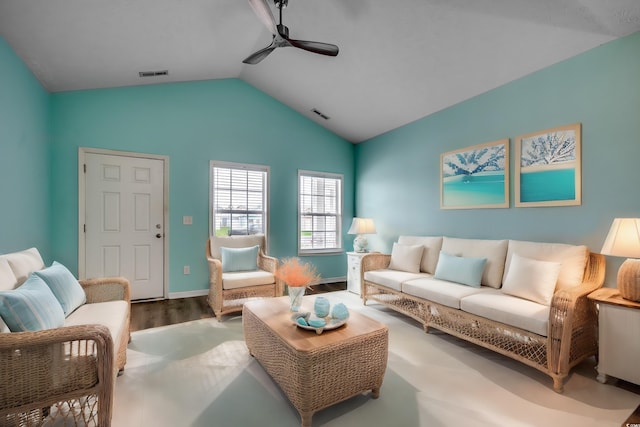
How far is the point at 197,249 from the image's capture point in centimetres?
418

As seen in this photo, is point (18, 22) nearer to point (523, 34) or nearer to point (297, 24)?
point (297, 24)

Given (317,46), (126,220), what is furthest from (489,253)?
(126,220)

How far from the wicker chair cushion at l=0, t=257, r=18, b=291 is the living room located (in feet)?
2.96

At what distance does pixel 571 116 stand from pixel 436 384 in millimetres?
2600

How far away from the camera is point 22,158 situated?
2.71 m

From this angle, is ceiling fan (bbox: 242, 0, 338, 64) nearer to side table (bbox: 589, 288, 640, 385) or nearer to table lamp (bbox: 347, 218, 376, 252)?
table lamp (bbox: 347, 218, 376, 252)

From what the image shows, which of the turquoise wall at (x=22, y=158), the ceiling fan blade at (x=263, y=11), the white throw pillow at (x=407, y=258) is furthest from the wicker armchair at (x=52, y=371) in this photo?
the white throw pillow at (x=407, y=258)

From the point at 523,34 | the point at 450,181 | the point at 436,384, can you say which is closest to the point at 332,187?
the point at 450,181

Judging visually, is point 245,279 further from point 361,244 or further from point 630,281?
point 630,281

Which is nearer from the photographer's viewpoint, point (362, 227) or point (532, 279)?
point (532, 279)

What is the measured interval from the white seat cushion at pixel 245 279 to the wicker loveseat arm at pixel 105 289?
969 millimetres

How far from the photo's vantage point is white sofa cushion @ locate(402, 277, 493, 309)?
102 inches

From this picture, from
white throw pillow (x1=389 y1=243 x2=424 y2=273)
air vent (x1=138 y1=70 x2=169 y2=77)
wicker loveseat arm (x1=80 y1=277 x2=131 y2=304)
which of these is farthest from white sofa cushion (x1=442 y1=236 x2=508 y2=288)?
air vent (x1=138 y1=70 x2=169 y2=77)

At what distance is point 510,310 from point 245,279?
8.31 feet
